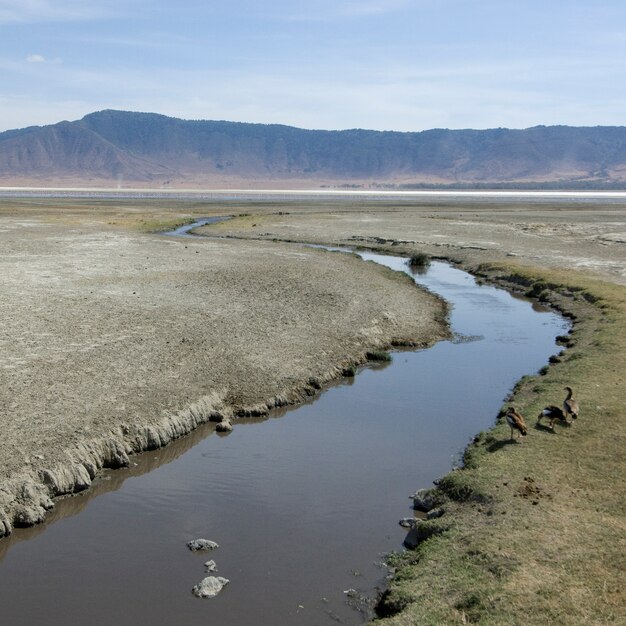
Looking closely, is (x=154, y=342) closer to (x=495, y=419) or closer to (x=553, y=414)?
(x=495, y=419)

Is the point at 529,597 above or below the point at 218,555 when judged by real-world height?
above

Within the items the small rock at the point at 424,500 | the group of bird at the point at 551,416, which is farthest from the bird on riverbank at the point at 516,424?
the small rock at the point at 424,500

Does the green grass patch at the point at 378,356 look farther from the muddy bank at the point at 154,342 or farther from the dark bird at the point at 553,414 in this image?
the dark bird at the point at 553,414

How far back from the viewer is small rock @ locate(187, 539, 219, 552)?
13839 mm

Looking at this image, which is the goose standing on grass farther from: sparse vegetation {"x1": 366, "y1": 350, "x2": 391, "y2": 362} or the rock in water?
the rock in water

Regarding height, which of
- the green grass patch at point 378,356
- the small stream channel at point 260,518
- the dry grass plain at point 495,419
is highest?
the dry grass plain at point 495,419

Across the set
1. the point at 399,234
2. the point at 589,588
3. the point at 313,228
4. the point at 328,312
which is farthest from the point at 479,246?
the point at 589,588

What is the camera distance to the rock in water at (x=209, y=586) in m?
12.4

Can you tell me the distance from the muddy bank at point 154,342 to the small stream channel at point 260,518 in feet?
2.68

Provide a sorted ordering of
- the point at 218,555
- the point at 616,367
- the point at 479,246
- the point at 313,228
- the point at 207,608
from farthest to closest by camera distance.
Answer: the point at 313,228, the point at 479,246, the point at 616,367, the point at 218,555, the point at 207,608

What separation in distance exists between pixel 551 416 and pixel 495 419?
9.14ft

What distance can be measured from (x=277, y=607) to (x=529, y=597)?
12.9 ft

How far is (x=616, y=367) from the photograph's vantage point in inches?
926

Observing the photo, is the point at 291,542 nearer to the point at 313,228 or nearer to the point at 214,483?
the point at 214,483
